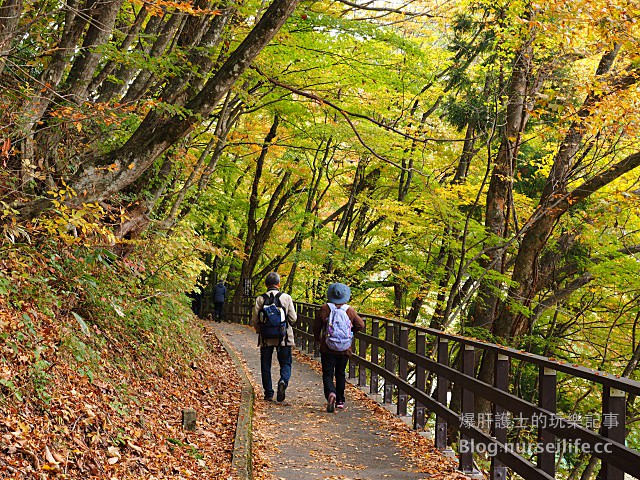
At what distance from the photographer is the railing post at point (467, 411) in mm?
6188

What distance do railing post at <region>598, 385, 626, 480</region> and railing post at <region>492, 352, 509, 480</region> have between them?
1504 mm

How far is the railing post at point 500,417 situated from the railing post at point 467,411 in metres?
0.52

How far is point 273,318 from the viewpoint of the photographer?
9359 mm

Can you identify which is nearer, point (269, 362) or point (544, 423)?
point (544, 423)

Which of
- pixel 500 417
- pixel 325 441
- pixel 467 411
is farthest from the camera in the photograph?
pixel 325 441

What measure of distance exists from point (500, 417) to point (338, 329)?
3482 millimetres

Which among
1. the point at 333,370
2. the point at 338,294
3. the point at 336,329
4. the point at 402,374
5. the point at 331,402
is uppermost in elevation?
the point at 338,294

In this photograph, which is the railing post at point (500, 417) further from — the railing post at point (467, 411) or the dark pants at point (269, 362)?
the dark pants at point (269, 362)

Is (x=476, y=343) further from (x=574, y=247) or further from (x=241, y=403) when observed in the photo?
(x=574, y=247)

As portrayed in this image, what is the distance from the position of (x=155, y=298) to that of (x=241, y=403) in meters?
2.82

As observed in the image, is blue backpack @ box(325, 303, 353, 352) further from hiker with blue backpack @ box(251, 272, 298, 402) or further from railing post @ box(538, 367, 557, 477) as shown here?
railing post @ box(538, 367, 557, 477)

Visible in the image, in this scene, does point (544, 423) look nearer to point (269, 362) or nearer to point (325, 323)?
point (325, 323)

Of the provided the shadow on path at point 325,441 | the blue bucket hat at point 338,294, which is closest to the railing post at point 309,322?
the shadow on path at point 325,441

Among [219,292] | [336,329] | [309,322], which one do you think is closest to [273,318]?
[336,329]
